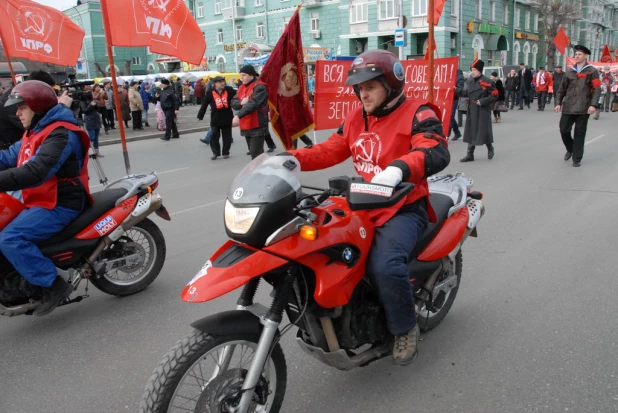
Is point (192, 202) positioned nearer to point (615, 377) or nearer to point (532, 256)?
point (532, 256)

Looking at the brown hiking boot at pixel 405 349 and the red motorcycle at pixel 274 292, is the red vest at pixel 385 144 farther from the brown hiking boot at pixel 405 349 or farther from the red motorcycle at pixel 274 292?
the brown hiking boot at pixel 405 349

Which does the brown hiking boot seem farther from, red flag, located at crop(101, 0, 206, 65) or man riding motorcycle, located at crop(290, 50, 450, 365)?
red flag, located at crop(101, 0, 206, 65)

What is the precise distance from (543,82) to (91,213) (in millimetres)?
24824

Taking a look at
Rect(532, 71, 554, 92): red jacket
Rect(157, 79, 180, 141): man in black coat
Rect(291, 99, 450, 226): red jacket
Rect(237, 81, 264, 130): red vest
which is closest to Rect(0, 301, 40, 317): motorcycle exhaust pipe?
Rect(291, 99, 450, 226): red jacket

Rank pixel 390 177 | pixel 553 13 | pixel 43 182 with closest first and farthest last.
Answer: pixel 390 177
pixel 43 182
pixel 553 13

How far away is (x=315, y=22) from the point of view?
4725 centimetres

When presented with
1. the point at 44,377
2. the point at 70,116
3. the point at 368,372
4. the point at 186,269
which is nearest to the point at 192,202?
the point at 186,269

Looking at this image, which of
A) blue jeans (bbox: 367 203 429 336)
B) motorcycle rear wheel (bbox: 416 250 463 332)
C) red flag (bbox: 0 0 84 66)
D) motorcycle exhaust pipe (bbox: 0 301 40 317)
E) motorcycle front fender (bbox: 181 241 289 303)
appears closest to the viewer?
motorcycle front fender (bbox: 181 241 289 303)

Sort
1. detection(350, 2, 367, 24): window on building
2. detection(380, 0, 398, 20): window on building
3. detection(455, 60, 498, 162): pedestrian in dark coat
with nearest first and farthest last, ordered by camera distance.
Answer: detection(455, 60, 498, 162): pedestrian in dark coat → detection(380, 0, 398, 20): window on building → detection(350, 2, 367, 24): window on building

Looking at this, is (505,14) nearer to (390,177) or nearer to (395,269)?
(395,269)

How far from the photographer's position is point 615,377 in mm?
3121

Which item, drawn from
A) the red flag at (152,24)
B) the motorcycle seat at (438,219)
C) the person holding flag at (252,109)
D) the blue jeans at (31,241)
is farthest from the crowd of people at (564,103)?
the blue jeans at (31,241)

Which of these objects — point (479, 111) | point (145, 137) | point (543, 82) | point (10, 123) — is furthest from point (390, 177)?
point (543, 82)

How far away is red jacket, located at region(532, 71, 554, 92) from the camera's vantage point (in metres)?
24.5
